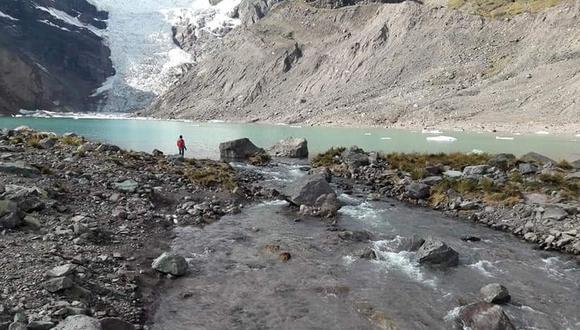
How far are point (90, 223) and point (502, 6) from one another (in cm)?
14947

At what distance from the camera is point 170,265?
14453 mm

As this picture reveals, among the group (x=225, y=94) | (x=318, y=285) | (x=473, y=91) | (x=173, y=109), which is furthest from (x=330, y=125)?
(x=318, y=285)

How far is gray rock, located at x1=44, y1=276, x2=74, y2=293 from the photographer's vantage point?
36.1 ft

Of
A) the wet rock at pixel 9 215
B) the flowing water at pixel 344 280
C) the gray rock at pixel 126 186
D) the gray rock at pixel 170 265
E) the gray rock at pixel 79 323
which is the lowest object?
the flowing water at pixel 344 280

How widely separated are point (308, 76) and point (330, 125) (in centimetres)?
4284

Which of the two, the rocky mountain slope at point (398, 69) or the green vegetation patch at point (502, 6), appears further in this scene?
the green vegetation patch at point (502, 6)

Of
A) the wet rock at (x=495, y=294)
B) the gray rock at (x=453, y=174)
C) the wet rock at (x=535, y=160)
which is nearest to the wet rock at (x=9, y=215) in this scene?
the wet rock at (x=495, y=294)

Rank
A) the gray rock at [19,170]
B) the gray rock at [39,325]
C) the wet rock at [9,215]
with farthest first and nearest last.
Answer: the gray rock at [19,170], the wet rock at [9,215], the gray rock at [39,325]

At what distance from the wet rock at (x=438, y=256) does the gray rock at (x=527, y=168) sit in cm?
1476

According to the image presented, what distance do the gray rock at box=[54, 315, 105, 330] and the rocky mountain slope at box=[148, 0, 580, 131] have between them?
77839 millimetres

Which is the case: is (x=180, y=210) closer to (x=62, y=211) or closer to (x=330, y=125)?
(x=62, y=211)

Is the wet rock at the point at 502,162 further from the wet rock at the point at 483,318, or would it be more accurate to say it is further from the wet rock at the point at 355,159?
the wet rock at the point at 483,318

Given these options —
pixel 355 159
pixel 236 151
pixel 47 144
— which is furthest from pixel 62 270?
pixel 236 151

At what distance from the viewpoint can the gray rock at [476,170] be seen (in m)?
28.9
